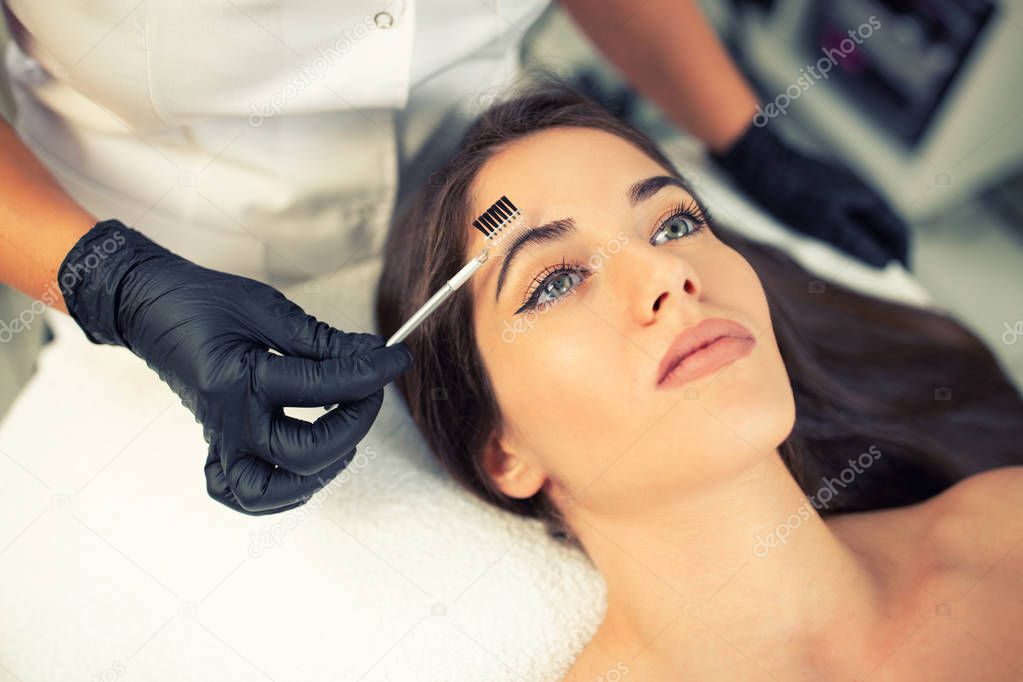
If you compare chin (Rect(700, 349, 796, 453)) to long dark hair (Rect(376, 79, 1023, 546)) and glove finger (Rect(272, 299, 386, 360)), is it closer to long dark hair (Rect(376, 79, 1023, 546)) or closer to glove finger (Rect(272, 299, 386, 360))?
long dark hair (Rect(376, 79, 1023, 546))

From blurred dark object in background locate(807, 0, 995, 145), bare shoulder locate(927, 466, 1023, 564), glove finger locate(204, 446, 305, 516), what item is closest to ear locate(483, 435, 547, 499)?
glove finger locate(204, 446, 305, 516)

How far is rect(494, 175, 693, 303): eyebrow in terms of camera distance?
1.00 meters

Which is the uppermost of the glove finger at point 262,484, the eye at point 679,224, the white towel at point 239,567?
the eye at point 679,224

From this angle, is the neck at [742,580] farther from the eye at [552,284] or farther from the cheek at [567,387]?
the eye at [552,284]

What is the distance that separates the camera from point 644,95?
67.1 inches

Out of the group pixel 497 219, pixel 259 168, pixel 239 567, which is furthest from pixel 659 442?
pixel 259 168

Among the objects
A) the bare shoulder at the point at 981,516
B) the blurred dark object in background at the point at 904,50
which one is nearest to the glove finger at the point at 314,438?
the bare shoulder at the point at 981,516

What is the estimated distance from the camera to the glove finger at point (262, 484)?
977mm

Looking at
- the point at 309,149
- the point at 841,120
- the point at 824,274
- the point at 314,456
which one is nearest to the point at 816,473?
the point at 824,274

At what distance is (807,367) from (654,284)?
21.8 inches

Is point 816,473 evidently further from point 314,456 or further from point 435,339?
point 314,456

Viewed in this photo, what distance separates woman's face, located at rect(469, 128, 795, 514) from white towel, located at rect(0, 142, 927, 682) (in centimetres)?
21

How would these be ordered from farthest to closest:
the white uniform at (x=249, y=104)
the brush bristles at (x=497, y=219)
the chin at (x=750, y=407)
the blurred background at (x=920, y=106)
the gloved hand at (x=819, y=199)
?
the blurred background at (x=920, y=106) → the gloved hand at (x=819, y=199) → the white uniform at (x=249, y=104) → the brush bristles at (x=497, y=219) → the chin at (x=750, y=407)

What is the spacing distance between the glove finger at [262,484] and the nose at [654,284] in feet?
1.34
